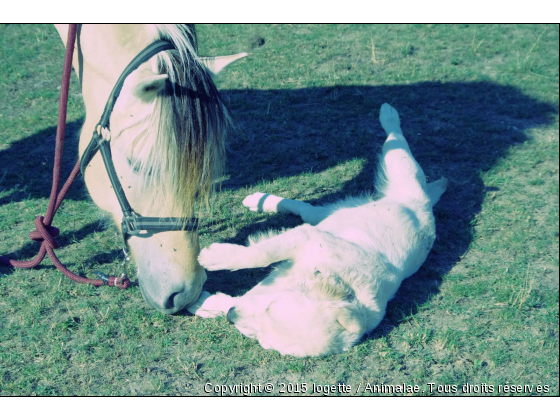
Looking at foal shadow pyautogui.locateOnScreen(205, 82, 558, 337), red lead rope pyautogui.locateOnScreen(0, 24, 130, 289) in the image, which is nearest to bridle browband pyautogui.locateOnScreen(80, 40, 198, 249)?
red lead rope pyautogui.locateOnScreen(0, 24, 130, 289)

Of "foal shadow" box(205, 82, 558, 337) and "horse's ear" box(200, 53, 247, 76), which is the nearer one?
"horse's ear" box(200, 53, 247, 76)

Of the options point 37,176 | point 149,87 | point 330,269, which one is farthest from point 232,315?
point 37,176

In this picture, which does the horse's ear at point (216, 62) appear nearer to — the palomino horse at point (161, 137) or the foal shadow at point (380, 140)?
the palomino horse at point (161, 137)

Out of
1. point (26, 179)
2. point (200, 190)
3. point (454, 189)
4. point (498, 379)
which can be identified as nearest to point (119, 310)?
point (200, 190)

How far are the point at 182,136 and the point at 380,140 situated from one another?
3280 mm

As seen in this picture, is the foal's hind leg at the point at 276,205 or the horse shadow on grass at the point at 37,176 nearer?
the horse shadow on grass at the point at 37,176

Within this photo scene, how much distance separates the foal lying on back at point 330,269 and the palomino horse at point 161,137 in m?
0.23

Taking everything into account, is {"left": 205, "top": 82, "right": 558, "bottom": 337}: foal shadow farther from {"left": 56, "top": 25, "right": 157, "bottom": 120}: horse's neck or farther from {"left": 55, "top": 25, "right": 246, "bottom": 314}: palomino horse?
{"left": 56, "top": 25, "right": 157, "bottom": 120}: horse's neck

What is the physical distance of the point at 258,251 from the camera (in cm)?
293

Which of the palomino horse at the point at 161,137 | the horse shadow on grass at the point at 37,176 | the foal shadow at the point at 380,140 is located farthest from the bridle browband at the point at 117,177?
the horse shadow on grass at the point at 37,176

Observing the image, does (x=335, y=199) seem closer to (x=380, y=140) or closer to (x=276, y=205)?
(x=276, y=205)

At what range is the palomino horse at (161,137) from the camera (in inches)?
91.8

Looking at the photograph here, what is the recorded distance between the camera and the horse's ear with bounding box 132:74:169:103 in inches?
85.7

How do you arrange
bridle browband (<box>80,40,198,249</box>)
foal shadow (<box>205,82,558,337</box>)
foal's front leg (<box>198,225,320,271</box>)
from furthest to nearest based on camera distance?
foal shadow (<box>205,82,558,337</box>)
foal's front leg (<box>198,225,320,271</box>)
bridle browband (<box>80,40,198,249</box>)
